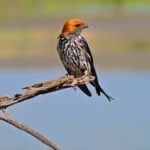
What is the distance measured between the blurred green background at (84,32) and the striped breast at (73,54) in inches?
378

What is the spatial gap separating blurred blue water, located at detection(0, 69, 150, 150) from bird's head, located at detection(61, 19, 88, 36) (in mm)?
2168

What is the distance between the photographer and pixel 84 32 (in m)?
20.0

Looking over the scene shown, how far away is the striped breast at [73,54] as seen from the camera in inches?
283

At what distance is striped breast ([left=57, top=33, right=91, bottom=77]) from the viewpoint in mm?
7184

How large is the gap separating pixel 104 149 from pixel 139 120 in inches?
53.4

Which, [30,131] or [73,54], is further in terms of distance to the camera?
[73,54]

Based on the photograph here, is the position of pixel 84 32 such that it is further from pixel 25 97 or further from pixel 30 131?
pixel 30 131

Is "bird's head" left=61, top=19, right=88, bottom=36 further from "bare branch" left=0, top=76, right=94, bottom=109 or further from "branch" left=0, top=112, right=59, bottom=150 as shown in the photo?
"branch" left=0, top=112, right=59, bottom=150

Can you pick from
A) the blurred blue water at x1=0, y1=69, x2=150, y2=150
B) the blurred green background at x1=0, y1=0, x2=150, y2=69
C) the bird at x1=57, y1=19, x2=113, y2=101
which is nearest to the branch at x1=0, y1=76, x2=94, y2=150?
the bird at x1=57, y1=19, x2=113, y2=101

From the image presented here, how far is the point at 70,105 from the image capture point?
39.3ft

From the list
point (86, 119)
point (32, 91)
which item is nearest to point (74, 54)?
point (32, 91)

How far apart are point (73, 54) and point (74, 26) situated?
1.20 ft

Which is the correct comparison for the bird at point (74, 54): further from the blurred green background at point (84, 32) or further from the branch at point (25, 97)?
the blurred green background at point (84, 32)

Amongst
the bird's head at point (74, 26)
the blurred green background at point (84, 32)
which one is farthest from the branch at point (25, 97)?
the blurred green background at point (84, 32)
